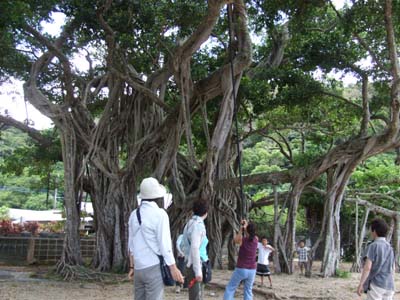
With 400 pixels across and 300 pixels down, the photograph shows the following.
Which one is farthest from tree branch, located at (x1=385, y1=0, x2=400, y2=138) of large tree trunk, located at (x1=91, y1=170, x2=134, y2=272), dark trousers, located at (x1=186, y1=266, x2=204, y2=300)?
large tree trunk, located at (x1=91, y1=170, x2=134, y2=272)

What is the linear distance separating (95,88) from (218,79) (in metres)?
3.27

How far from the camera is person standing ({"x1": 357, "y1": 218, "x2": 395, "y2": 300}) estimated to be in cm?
349

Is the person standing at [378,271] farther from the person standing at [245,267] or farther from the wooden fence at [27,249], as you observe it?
the wooden fence at [27,249]

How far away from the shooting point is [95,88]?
32.1ft

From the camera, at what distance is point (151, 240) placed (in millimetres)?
3002

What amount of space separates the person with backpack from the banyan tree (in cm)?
351

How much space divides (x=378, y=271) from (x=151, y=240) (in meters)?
1.78

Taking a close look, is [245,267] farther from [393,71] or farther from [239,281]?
[393,71]

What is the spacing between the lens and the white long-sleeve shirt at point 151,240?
295 centimetres

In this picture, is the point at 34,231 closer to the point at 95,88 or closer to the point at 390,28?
the point at 95,88

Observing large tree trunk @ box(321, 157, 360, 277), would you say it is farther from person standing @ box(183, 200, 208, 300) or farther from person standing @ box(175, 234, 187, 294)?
person standing @ box(183, 200, 208, 300)

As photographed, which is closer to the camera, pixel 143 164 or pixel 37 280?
pixel 37 280

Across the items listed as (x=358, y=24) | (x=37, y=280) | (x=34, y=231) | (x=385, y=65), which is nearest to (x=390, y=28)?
(x=358, y=24)

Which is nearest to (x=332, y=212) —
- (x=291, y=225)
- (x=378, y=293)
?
(x=291, y=225)
